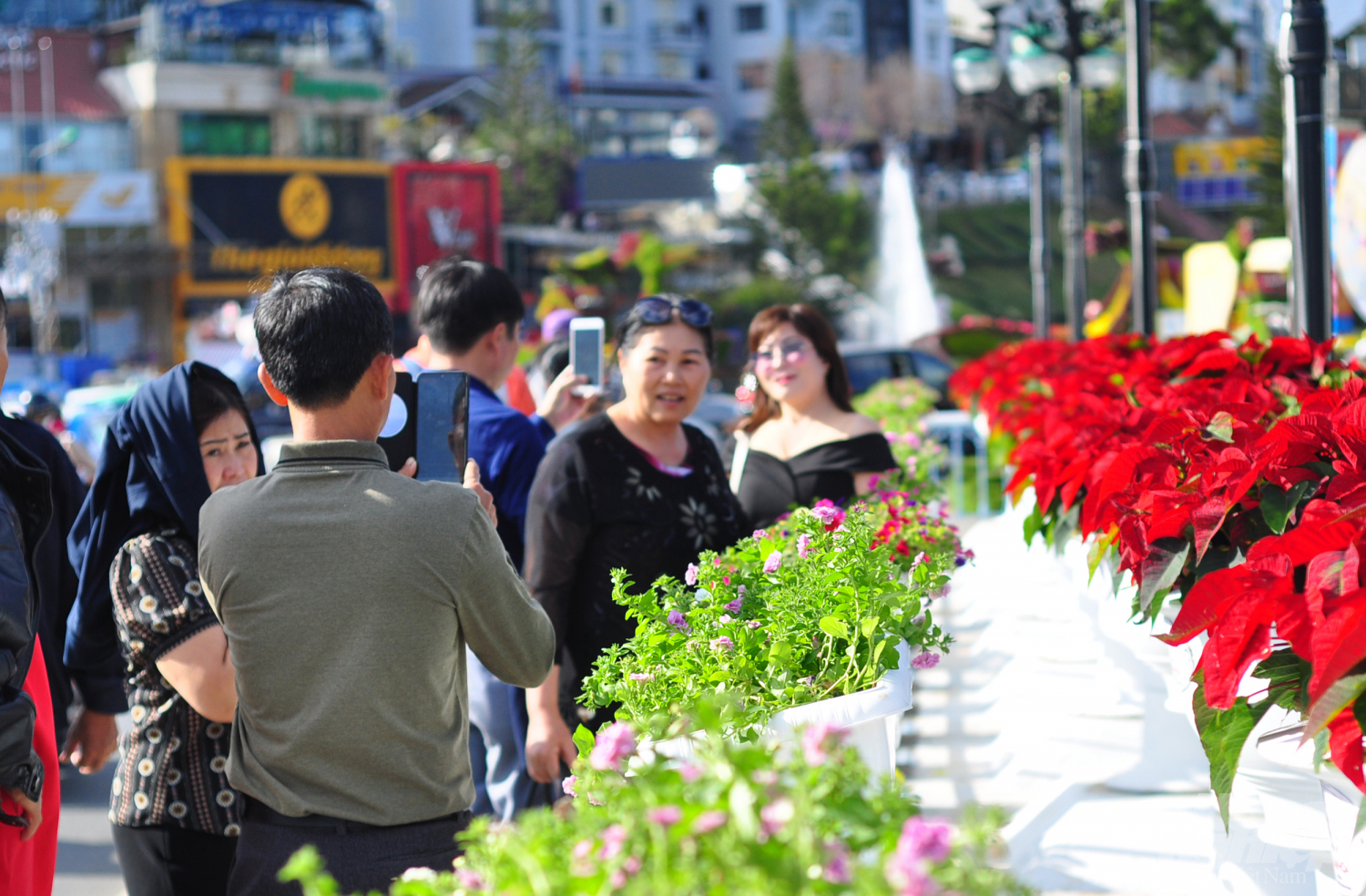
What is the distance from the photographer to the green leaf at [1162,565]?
→ 2297 millimetres

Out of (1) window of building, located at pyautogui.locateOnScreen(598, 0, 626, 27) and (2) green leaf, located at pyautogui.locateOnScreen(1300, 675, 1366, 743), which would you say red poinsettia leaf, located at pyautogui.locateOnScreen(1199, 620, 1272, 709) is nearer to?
(2) green leaf, located at pyautogui.locateOnScreen(1300, 675, 1366, 743)

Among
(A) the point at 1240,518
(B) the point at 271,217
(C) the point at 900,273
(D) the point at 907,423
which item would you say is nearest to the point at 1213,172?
(C) the point at 900,273

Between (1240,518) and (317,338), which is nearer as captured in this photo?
(317,338)

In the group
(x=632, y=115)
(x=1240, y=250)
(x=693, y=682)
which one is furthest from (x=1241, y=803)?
(x=632, y=115)

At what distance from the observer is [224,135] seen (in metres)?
39.8

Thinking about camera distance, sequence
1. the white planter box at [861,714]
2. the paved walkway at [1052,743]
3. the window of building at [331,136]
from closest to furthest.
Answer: the white planter box at [861,714] → the paved walkway at [1052,743] → the window of building at [331,136]

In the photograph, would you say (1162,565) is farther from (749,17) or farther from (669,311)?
(749,17)

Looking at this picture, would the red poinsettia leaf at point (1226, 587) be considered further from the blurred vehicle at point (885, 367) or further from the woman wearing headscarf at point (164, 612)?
the blurred vehicle at point (885, 367)

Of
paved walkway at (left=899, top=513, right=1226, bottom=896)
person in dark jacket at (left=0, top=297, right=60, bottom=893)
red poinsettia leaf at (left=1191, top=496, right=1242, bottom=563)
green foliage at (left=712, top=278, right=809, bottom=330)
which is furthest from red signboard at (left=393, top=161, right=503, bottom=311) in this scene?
red poinsettia leaf at (left=1191, top=496, right=1242, bottom=563)

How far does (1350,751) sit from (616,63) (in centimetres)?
7555

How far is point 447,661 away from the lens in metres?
2.07

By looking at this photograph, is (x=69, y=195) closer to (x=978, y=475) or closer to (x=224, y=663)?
(x=978, y=475)

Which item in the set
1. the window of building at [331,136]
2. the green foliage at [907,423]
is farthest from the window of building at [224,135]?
the green foliage at [907,423]

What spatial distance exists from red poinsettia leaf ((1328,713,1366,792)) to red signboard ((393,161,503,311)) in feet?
134
